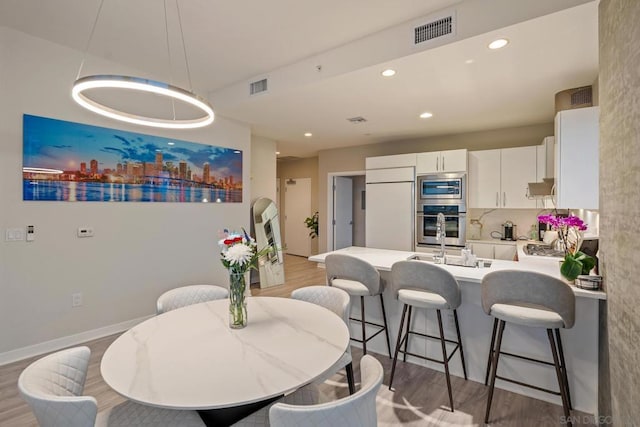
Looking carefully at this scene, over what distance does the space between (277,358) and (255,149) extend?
4.56 metres

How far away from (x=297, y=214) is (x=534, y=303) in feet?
21.0

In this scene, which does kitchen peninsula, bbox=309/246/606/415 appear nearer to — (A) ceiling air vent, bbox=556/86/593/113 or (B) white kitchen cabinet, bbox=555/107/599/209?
(B) white kitchen cabinet, bbox=555/107/599/209

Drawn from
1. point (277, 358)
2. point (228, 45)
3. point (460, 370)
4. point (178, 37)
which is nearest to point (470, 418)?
point (460, 370)

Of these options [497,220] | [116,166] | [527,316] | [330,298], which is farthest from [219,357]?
[497,220]

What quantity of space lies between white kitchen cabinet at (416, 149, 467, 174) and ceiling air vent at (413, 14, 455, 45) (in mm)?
2474

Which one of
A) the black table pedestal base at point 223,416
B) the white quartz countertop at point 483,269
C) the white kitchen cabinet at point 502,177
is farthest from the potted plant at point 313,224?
the black table pedestal base at point 223,416

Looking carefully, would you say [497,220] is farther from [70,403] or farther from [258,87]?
[70,403]

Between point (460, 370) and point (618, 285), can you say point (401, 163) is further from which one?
point (618, 285)

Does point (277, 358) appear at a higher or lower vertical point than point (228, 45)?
lower

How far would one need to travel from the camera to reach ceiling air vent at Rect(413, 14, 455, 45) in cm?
232

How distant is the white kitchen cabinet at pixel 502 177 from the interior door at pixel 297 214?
405cm

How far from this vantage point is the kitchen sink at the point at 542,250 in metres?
3.44

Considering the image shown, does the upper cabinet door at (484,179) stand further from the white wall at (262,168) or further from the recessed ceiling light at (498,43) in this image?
the white wall at (262,168)

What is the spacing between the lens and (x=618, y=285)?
1.55 meters
